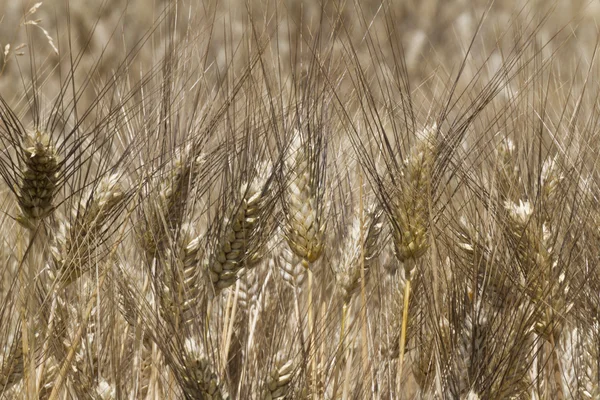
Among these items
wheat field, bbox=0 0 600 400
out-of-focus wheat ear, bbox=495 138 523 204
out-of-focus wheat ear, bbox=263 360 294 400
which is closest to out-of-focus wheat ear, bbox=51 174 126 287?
wheat field, bbox=0 0 600 400

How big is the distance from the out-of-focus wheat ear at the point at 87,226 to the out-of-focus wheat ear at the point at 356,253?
0.29 m

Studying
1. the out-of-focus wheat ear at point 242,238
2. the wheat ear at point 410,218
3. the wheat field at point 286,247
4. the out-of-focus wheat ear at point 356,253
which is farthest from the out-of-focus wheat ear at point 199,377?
the out-of-focus wheat ear at point 356,253

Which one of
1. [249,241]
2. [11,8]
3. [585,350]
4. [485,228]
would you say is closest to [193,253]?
[249,241]

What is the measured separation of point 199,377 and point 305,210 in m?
0.29

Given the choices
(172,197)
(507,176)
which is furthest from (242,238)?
(507,176)

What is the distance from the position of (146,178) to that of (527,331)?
0.40 metres

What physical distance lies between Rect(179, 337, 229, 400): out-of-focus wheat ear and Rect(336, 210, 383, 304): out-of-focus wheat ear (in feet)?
1.13

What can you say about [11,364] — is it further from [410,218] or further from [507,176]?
[507,176]

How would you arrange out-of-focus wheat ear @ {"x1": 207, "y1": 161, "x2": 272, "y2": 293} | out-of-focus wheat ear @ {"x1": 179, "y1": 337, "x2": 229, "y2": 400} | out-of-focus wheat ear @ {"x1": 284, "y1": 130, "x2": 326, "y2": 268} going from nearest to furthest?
out-of-focus wheat ear @ {"x1": 179, "y1": 337, "x2": 229, "y2": 400} < out-of-focus wheat ear @ {"x1": 207, "y1": 161, "x2": 272, "y2": 293} < out-of-focus wheat ear @ {"x1": 284, "y1": 130, "x2": 326, "y2": 268}

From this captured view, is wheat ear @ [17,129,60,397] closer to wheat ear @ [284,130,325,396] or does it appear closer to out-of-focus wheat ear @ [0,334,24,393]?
out-of-focus wheat ear @ [0,334,24,393]

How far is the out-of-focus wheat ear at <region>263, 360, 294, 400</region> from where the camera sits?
85 cm

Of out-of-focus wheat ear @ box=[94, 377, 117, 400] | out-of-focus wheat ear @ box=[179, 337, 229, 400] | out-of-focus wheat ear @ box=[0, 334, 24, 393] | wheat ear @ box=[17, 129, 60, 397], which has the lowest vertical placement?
out-of-focus wheat ear @ box=[179, 337, 229, 400]

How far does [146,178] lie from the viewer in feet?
3.10

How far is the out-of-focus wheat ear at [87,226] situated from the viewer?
0.94m
